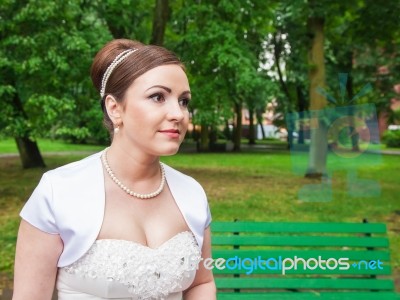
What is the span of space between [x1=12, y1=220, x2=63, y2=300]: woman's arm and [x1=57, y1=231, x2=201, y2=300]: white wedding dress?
0.06m

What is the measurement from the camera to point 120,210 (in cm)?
170

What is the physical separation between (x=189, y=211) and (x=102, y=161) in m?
0.32

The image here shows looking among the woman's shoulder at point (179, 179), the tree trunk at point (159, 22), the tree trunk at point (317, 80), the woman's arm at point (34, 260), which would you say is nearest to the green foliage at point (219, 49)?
the tree trunk at point (159, 22)

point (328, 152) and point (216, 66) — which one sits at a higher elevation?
point (216, 66)

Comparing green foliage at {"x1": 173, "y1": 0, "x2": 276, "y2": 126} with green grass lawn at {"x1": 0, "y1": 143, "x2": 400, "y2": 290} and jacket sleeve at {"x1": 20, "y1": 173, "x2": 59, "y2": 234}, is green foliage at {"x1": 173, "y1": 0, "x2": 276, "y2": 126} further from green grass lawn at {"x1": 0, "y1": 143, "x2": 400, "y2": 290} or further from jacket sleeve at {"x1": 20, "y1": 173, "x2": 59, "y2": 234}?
jacket sleeve at {"x1": 20, "y1": 173, "x2": 59, "y2": 234}

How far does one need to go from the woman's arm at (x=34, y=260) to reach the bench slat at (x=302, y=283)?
245cm

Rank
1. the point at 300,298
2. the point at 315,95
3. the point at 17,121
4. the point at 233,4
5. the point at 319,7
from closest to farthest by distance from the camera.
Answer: the point at 300,298, the point at 17,121, the point at 319,7, the point at 233,4, the point at 315,95

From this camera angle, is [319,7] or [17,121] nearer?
[17,121]

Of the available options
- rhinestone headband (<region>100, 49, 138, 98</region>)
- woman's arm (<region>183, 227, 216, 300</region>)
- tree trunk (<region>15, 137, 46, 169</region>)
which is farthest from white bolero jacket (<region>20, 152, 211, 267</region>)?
tree trunk (<region>15, 137, 46, 169</region>)

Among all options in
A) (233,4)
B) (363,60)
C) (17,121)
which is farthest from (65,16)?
(363,60)

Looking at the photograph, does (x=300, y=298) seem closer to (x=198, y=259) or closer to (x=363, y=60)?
(x=198, y=259)

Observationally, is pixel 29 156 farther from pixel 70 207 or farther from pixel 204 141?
pixel 70 207

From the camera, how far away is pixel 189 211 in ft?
6.02

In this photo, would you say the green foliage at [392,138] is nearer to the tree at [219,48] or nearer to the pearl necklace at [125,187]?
the tree at [219,48]
